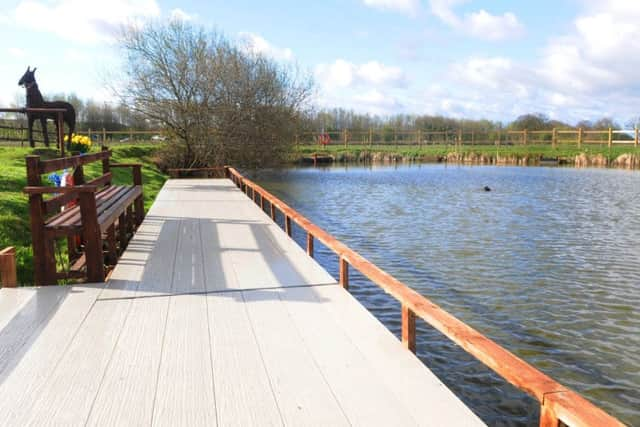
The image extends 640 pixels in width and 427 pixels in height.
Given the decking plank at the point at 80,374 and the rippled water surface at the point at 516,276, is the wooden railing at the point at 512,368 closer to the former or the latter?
the rippled water surface at the point at 516,276

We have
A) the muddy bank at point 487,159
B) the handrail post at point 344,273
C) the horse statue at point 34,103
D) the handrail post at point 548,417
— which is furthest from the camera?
the muddy bank at point 487,159

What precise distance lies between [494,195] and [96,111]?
4367cm

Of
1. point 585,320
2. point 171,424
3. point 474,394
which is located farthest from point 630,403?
point 171,424

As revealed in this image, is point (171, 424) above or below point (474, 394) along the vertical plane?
→ above

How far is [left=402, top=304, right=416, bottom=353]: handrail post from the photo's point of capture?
2.94 meters

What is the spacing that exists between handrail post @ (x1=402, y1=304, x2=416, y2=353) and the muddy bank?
83.4 feet

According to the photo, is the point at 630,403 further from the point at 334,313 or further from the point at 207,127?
the point at 207,127

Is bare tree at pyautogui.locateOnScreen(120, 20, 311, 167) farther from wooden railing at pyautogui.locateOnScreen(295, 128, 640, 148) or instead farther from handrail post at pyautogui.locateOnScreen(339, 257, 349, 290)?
wooden railing at pyautogui.locateOnScreen(295, 128, 640, 148)

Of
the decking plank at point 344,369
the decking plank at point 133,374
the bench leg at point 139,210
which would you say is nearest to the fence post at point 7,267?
the decking plank at point 133,374

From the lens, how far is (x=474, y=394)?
3.74 meters

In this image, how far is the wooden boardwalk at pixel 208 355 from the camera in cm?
226

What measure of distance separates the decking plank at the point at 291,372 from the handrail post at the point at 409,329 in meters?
A: 0.56

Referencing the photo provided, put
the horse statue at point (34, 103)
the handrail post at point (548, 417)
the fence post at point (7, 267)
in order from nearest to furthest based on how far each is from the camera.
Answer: the handrail post at point (548, 417)
the fence post at point (7, 267)
the horse statue at point (34, 103)

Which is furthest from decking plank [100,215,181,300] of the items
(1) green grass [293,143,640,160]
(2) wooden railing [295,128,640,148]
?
(2) wooden railing [295,128,640,148]
